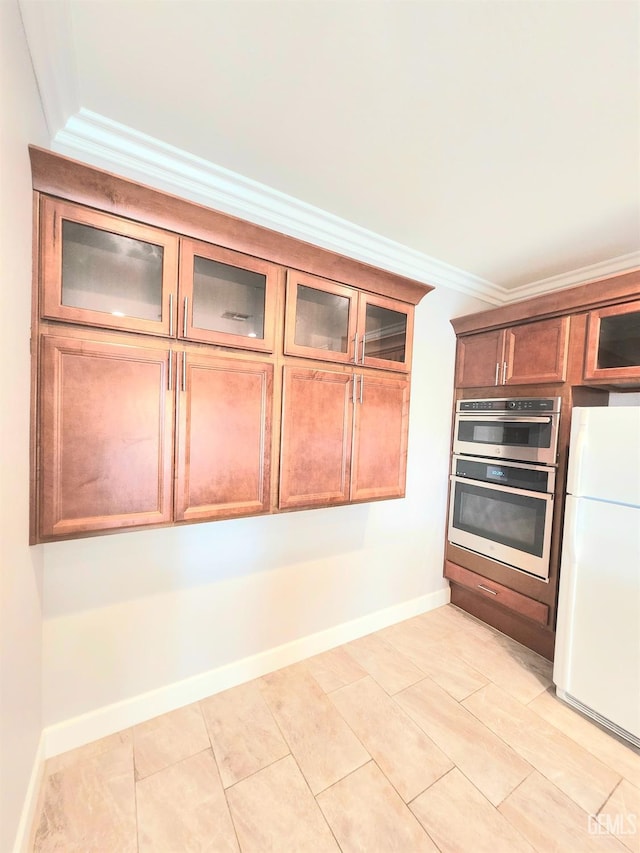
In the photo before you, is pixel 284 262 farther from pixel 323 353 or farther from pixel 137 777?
pixel 137 777

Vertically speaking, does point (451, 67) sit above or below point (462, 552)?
above

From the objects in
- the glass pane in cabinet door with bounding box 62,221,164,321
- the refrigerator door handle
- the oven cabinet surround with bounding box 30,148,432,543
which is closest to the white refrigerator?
the refrigerator door handle

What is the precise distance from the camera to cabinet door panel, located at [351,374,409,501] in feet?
5.85

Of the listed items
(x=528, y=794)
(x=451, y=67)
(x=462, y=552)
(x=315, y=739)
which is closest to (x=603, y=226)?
(x=451, y=67)

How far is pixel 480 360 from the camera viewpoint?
2.42 m

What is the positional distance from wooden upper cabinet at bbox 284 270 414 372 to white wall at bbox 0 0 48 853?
913 mm

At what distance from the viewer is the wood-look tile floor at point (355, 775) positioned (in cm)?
121

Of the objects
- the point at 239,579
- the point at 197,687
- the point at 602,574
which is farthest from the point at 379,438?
the point at 197,687

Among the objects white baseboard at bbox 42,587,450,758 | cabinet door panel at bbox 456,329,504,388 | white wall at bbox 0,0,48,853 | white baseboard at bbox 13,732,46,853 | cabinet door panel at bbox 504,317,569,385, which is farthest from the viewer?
cabinet door panel at bbox 456,329,504,388

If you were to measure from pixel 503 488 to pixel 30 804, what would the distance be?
8.51 ft

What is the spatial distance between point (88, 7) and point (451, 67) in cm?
108

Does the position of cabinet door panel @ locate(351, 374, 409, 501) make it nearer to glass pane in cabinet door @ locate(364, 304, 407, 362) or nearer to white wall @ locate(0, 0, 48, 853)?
glass pane in cabinet door @ locate(364, 304, 407, 362)

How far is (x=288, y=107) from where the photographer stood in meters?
1.25

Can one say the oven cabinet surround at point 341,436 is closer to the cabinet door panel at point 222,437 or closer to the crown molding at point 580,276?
the cabinet door panel at point 222,437
